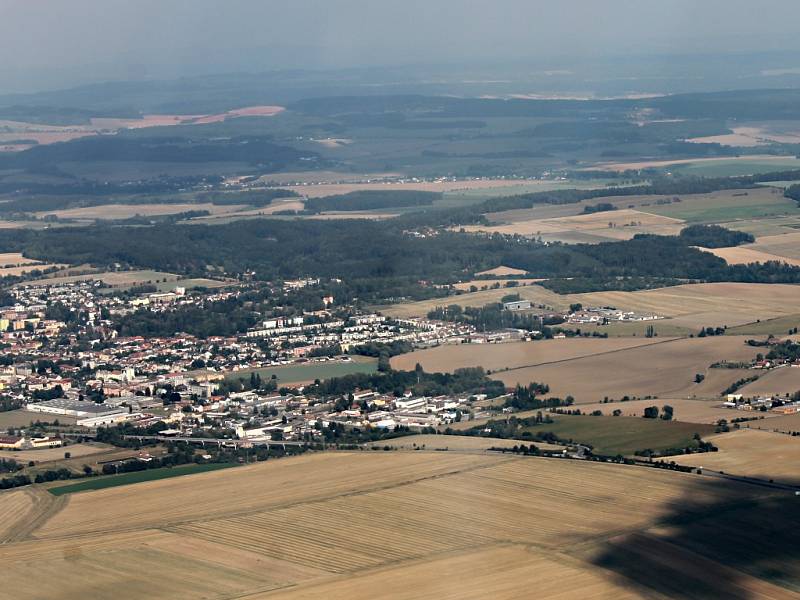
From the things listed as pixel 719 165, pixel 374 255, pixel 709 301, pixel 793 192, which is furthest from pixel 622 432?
pixel 719 165

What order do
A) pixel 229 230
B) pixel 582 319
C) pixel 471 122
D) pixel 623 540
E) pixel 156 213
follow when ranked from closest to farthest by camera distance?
pixel 623 540 → pixel 582 319 → pixel 229 230 → pixel 156 213 → pixel 471 122

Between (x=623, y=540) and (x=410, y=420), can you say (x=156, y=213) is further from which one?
(x=623, y=540)

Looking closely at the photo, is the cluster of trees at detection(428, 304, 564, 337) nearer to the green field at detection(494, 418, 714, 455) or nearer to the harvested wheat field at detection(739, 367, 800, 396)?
the harvested wheat field at detection(739, 367, 800, 396)

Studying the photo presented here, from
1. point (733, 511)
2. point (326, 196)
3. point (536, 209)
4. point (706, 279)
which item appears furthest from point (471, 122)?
point (733, 511)

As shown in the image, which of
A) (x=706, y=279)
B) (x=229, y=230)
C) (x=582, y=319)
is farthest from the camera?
(x=229, y=230)

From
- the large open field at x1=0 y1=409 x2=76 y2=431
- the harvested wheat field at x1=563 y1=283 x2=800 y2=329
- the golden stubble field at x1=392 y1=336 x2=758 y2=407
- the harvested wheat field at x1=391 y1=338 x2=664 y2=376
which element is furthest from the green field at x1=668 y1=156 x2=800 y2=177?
the large open field at x1=0 y1=409 x2=76 y2=431

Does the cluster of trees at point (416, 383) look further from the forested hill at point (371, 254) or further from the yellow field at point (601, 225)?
the yellow field at point (601, 225)
